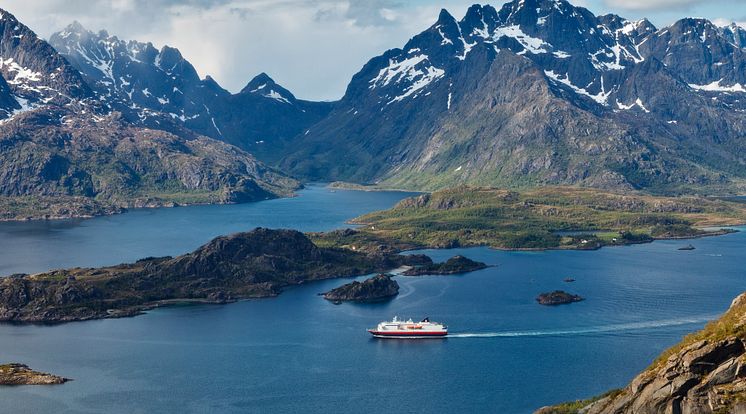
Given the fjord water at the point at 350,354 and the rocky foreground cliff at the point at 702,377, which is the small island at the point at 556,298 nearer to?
the fjord water at the point at 350,354

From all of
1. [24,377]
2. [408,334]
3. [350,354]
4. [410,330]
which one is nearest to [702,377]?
[350,354]

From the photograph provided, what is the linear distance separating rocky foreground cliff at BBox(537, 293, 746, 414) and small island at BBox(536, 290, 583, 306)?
11553 cm

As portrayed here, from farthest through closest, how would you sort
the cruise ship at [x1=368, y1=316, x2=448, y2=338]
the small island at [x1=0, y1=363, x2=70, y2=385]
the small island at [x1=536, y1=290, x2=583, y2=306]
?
the small island at [x1=536, y1=290, x2=583, y2=306], the cruise ship at [x1=368, y1=316, x2=448, y2=338], the small island at [x1=0, y1=363, x2=70, y2=385]

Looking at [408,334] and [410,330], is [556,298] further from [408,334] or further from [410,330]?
[408,334]

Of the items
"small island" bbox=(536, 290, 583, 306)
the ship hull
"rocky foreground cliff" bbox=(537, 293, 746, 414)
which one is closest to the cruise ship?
the ship hull

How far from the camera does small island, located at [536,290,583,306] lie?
621 ft

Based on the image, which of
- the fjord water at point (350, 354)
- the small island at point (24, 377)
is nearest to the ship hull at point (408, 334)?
the fjord water at point (350, 354)

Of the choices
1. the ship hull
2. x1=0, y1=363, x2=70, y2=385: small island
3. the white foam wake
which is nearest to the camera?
x1=0, y1=363, x2=70, y2=385: small island

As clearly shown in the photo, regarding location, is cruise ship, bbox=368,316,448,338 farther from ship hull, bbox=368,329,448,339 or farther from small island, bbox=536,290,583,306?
small island, bbox=536,290,583,306

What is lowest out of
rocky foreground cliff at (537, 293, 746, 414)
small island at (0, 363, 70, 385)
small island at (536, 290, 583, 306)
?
small island at (0, 363, 70, 385)

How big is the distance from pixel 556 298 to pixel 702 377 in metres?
123

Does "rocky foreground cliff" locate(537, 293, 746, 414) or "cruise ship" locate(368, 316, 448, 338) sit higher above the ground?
"rocky foreground cliff" locate(537, 293, 746, 414)

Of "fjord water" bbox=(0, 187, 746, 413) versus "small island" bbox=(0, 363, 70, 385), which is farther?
"small island" bbox=(0, 363, 70, 385)

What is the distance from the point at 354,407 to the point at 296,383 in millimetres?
14583
